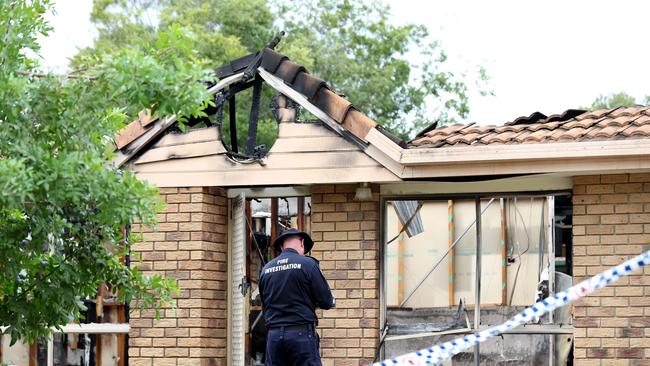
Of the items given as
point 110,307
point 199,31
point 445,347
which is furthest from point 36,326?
point 199,31

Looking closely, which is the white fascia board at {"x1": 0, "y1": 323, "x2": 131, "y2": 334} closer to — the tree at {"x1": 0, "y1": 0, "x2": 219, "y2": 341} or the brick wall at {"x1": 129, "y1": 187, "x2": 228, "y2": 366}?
the brick wall at {"x1": 129, "y1": 187, "x2": 228, "y2": 366}

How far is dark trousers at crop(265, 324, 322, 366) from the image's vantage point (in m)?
9.43

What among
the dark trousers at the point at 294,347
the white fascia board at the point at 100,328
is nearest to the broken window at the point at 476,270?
the dark trousers at the point at 294,347

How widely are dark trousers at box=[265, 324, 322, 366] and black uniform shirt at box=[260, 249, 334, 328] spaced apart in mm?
60

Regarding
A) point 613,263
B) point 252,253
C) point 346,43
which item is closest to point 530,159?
point 613,263

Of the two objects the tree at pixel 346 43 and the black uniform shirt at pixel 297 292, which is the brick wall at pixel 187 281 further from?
the tree at pixel 346 43

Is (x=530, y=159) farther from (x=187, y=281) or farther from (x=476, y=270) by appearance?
(x=187, y=281)

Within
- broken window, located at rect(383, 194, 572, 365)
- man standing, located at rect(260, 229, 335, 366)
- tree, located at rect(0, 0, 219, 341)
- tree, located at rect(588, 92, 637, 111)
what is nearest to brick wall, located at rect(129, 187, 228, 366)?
broken window, located at rect(383, 194, 572, 365)

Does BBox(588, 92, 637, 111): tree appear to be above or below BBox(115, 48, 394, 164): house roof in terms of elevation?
above

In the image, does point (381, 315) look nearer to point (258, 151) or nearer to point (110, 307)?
point (258, 151)

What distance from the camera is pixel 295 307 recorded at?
947 centimetres

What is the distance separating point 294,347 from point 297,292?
41 centimetres

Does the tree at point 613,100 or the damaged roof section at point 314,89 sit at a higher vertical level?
→ the tree at point 613,100

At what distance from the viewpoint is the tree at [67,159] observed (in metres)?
7.29
